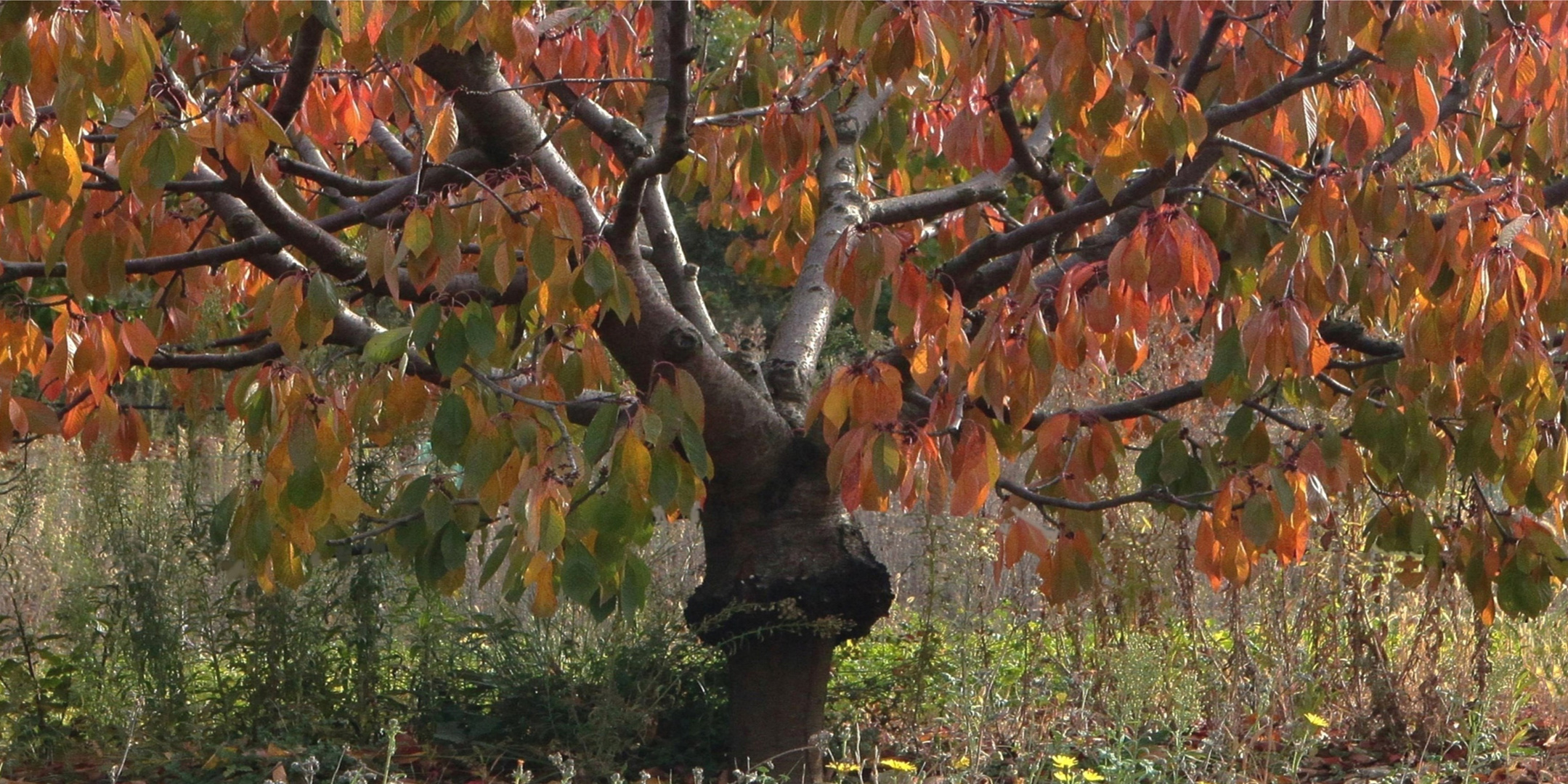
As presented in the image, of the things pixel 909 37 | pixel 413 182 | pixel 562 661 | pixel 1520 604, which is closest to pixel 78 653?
pixel 562 661

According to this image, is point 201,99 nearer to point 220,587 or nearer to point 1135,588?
point 220,587

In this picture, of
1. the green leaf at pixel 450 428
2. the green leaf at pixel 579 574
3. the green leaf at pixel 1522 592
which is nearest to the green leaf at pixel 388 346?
the green leaf at pixel 450 428

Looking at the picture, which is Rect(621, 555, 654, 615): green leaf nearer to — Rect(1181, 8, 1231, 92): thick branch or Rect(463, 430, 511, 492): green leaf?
Rect(463, 430, 511, 492): green leaf

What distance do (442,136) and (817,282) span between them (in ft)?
4.73

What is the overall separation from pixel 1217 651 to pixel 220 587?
3090 mm

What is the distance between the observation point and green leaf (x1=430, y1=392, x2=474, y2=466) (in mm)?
2469

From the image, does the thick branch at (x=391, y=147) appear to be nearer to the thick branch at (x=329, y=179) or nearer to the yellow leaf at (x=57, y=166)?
the thick branch at (x=329, y=179)

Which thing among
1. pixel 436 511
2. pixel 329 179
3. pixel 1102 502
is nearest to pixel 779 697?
pixel 1102 502

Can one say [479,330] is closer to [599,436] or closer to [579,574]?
[599,436]

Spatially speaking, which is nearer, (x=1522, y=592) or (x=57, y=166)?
(x=57, y=166)

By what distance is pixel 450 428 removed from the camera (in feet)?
8.10

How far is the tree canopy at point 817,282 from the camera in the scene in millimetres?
2361

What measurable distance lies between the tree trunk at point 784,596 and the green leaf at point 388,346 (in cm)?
118

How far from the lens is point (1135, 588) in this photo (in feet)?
13.5
